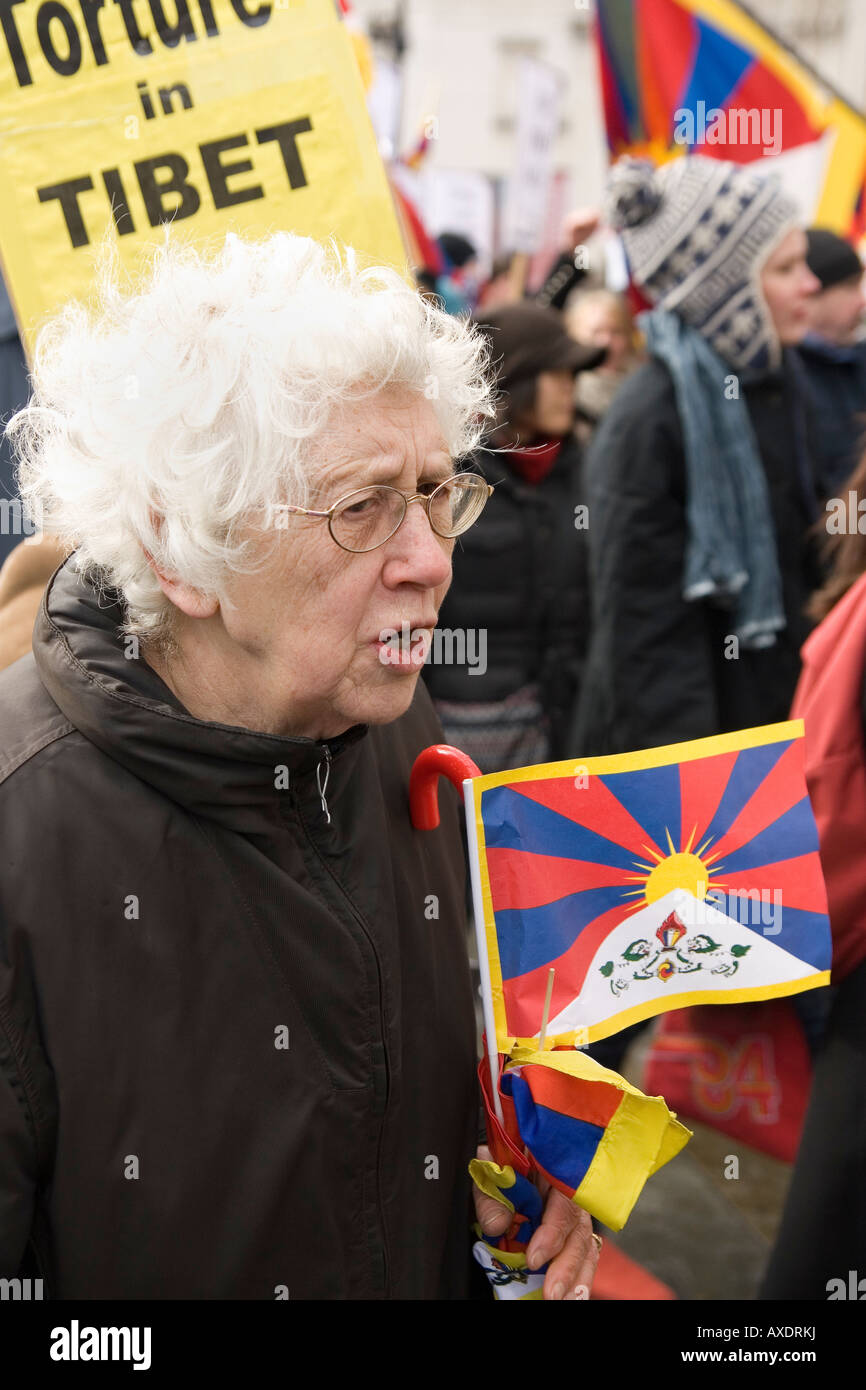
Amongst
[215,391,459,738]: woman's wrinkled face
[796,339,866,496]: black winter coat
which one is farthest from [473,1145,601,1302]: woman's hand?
[796,339,866,496]: black winter coat

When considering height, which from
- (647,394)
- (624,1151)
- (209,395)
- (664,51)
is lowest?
(624,1151)

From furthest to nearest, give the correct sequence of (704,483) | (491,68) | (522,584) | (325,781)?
(491,68) < (522,584) < (704,483) < (325,781)

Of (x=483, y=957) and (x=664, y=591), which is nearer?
(x=483, y=957)

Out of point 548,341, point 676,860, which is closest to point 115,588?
point 676,860

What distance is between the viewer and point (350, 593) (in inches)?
56.4

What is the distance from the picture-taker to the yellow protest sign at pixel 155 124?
5.96ft

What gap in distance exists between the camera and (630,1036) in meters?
3.47

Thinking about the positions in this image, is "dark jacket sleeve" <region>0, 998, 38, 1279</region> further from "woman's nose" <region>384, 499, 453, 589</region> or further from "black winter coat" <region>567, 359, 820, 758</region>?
"black winter coat" <region>567, 359, 820, 758</region>

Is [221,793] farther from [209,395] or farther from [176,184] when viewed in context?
[176,184]

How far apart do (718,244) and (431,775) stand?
266 cm

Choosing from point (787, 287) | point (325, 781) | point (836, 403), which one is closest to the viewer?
point (325, 781)

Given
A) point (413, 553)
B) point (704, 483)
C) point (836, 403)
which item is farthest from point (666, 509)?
point (413, 553)

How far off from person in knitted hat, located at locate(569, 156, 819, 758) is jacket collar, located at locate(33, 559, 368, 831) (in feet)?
7.23
